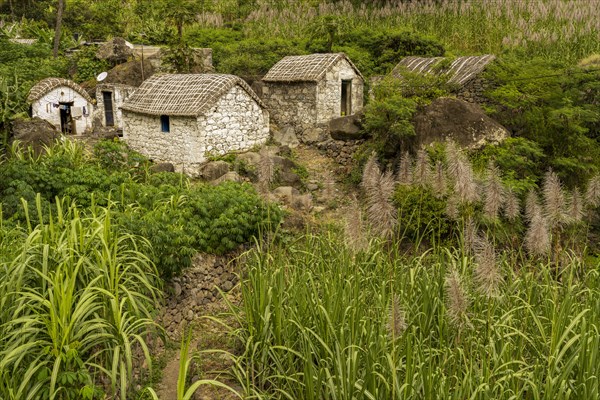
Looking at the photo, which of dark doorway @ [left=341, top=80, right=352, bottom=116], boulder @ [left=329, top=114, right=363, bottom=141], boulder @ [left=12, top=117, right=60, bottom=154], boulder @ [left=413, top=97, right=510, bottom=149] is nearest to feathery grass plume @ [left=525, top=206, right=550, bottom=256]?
boulder @ [left=413, top=97, right=510, bottom=149]

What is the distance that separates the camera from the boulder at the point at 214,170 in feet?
52.1

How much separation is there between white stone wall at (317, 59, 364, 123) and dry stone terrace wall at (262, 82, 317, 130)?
0.84 feet

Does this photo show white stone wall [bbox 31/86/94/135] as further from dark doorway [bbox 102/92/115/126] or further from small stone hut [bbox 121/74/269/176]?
small stone hut [bbox 121/74/269/176]

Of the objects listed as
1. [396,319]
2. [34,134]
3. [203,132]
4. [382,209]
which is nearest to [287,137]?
[203,132]

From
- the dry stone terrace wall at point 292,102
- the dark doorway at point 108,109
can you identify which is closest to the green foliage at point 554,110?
the dry stone terrace wall at point 292,102

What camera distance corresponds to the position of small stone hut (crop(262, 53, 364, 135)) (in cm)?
1891

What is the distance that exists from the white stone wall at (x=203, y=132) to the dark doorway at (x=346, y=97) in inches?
135

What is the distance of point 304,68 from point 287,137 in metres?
2.50

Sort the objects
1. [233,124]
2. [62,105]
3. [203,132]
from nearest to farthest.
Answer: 1. [203,132]
2. [233,124]
3. [62,105]

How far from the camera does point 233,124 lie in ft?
56.5

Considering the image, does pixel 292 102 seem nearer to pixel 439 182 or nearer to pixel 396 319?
pixel 439 182

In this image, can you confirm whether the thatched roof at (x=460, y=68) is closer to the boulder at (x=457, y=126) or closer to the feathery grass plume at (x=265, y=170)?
the boulder at (x=457, y=126)

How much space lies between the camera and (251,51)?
950 inches

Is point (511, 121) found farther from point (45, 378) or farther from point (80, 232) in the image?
point (45, 378)
